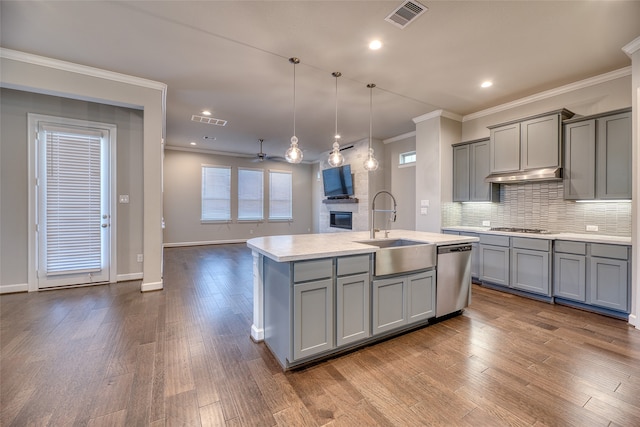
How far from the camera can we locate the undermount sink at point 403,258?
2436 mm

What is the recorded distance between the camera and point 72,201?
12.8 feet

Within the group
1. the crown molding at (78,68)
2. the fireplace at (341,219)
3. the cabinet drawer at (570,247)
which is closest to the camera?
the crown molding at (78,68)

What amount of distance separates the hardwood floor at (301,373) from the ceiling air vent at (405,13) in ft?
10.00

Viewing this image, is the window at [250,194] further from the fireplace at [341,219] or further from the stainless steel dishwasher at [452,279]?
the stainless steel dishwasher at [452,279]

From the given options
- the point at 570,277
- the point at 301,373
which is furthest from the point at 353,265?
the point at 570,277

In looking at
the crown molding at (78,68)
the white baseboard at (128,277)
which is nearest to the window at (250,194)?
the white baseboard at (128,277)

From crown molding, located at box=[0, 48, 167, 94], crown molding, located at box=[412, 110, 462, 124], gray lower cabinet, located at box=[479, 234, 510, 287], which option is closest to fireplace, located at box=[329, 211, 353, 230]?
crown molding, located at box=[412, 110, 462, 124]

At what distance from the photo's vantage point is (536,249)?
363 cm

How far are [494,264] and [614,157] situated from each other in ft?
6.25

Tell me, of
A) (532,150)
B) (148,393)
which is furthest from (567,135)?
(148,393)

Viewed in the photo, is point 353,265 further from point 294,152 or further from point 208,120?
point 208,120

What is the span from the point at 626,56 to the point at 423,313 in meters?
3.77

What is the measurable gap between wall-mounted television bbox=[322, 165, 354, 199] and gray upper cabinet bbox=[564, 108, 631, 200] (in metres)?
4.66

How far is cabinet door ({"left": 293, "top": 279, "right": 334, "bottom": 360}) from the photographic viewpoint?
203cm
